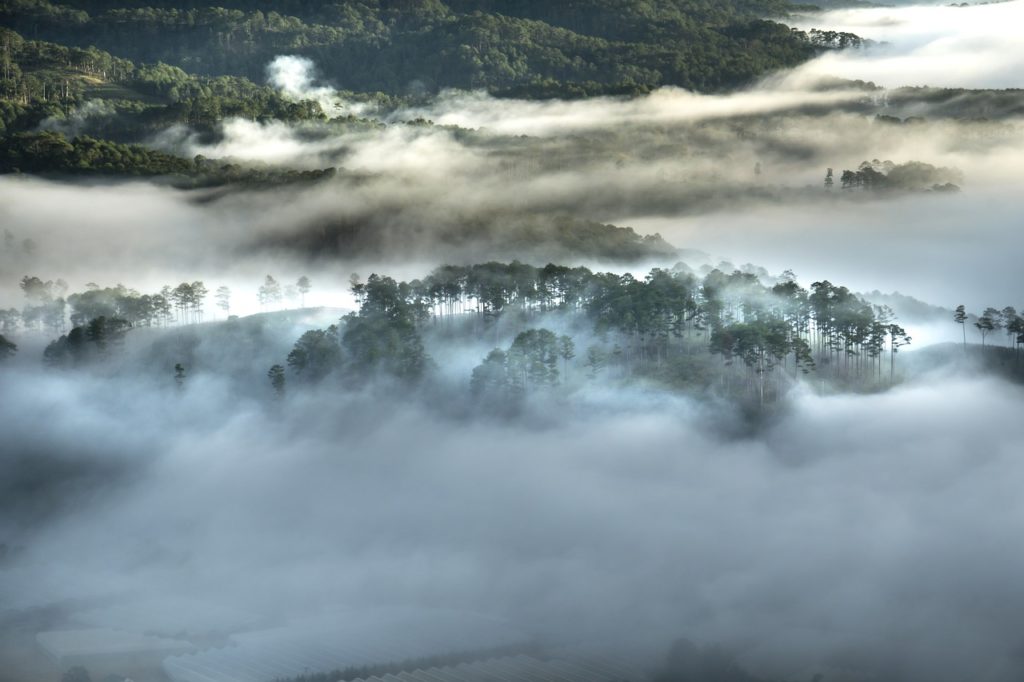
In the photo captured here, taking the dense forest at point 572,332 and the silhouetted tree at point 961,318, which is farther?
the silhouetted tree at point 961,318

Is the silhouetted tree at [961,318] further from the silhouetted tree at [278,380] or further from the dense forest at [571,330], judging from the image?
the silhouetted tree at [278,380]

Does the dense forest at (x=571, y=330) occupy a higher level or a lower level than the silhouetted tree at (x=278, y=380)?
higher

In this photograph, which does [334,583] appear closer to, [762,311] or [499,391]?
[499,391]

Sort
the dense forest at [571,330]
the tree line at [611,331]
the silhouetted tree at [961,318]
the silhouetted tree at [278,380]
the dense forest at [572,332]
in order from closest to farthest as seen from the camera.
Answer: the tree line at [611,331] → the dense forest at [572,332] → the dense forest at [571,330] → the silhouetted tree at [961,318] → the silhouetted tree at [278,380]

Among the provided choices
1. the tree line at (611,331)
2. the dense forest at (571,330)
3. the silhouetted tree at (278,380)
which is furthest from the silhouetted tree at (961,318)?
the silhouetted tree at (278,380)

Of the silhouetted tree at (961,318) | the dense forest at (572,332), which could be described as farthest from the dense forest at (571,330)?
the silhouetted tree at (961,318)

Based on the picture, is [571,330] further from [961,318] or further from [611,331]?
[961,318]

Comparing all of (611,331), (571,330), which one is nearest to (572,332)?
(571,330)

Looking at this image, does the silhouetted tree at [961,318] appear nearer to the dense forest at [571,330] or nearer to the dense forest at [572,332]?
the dense forest at [572,332]

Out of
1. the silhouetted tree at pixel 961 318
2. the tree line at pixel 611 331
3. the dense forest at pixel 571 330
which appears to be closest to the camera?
the tree line at pixel 611 331

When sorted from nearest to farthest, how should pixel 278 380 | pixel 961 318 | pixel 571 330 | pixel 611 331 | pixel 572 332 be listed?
pixel 961 318
pixel 611 331
pixel 278 380
pixel 572 332
pixel 571 330

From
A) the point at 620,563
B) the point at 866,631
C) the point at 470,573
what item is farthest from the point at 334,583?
the point at 866,631

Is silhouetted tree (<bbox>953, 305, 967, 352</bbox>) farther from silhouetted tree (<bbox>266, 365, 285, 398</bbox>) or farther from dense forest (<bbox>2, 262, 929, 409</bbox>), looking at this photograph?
silhouetted tree (<bbox>266, 365, 285, 398</bbox>)
